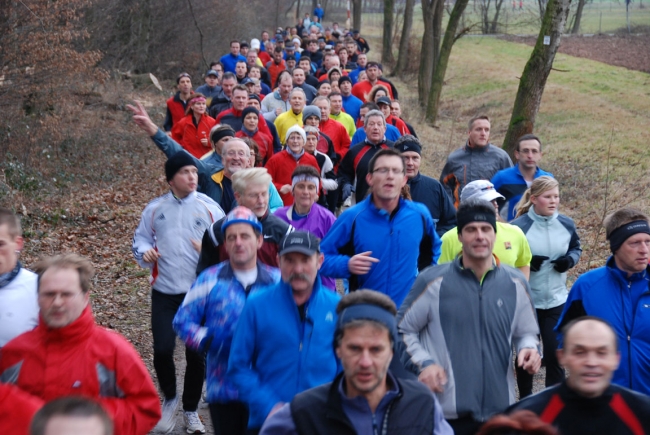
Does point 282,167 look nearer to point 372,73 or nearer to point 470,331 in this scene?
point 470,331

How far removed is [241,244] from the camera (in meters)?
5.23

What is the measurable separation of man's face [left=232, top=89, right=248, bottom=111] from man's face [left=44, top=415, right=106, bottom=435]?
9.29 meters

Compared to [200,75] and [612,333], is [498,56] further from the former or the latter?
[612,333]

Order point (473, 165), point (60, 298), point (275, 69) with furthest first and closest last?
point (275, 69) → point (473, 165) → point (60, 298)

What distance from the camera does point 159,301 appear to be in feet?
22.4

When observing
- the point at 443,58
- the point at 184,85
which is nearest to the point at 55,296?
the point at 184,85

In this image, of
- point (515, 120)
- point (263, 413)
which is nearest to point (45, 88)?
point (515, 120)

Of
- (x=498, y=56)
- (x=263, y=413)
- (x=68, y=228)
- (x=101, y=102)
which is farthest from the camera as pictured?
(x=498, y=56)

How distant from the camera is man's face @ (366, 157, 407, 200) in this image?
5.95 meters

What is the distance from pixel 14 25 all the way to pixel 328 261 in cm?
1045

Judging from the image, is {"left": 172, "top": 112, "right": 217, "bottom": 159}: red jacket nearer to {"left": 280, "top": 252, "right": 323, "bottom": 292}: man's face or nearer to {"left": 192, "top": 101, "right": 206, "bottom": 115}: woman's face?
{"left": 192, "top": 101, "right": 206, "bottom": 115}: woman's face

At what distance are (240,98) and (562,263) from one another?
21.2 feet

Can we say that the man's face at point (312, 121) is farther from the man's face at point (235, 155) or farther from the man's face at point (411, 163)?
the man's face at point (411, 163)

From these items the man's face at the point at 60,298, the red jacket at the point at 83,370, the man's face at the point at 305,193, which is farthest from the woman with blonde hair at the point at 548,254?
the man's face at the point at 60,298
